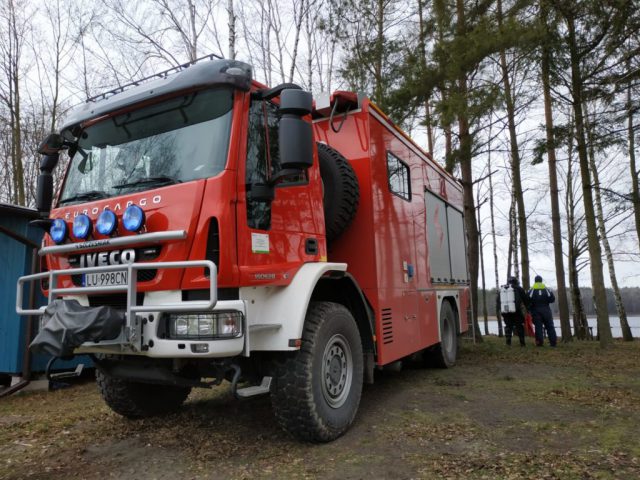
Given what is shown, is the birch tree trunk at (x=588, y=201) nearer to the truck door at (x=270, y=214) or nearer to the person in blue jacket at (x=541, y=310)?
the person in blue jacket at (x=541, y=310)

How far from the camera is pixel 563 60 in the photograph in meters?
10.1

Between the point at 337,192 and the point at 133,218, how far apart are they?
6.77 ft

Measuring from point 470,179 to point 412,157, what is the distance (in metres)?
6.89

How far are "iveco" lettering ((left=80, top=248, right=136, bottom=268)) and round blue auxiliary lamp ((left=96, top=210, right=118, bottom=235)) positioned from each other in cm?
16

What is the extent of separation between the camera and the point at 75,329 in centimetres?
314

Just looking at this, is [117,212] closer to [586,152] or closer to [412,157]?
[412,157]

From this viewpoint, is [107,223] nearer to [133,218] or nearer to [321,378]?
[133,218]

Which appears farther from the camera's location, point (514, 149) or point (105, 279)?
point (514, 149)

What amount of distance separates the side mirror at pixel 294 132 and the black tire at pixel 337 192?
1.33 m

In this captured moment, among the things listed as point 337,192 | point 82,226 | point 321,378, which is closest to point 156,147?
point 82,226

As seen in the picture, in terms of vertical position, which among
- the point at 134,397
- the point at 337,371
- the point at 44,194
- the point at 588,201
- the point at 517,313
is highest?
the point at 588,201

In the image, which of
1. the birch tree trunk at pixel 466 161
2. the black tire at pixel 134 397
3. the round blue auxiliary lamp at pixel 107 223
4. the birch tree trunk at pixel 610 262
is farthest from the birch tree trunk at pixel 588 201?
the round blue auxiliary lamp at pixel 107 223

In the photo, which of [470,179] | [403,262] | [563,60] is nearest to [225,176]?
Result: [403,262]

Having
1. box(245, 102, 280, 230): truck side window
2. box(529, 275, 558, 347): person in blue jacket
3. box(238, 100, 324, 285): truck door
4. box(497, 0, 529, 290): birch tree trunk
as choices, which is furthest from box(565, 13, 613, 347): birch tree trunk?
box(245, 102, 280, 230): truck side window
